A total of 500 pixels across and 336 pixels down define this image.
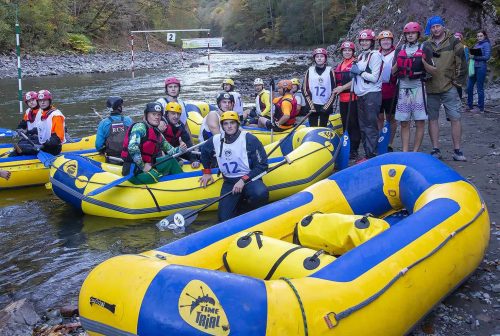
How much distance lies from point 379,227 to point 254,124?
5947 millimetres

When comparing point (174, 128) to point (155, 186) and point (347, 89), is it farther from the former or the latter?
point (347, 89)

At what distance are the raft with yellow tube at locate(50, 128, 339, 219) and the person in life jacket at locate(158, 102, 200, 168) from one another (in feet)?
1.57

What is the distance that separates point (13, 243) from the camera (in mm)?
5086

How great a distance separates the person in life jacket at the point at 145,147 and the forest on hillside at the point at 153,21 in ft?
55.5

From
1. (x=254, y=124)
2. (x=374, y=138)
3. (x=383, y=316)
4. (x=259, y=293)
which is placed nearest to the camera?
(x=259, y=293)

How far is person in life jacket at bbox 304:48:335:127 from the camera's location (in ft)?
22.3

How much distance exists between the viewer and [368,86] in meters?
6.03

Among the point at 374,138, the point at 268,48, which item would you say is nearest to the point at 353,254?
the point at 374,138

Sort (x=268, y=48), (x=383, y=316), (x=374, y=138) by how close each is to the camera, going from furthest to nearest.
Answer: (x=268, y=48) < (x=374, y=138) < (x=383, y=316)

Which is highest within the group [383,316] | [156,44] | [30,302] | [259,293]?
[156,44]

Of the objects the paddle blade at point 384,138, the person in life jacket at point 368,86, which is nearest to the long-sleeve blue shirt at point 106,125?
the person in life jacket at point 368,86

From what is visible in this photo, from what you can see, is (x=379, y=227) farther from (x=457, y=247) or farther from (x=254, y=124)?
(x=254, y=124)

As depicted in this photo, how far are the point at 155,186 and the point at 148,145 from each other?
463mm

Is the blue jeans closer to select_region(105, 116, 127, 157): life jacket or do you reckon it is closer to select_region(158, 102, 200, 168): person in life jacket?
select_region(158, 102, 200, 168): person in life jacket
